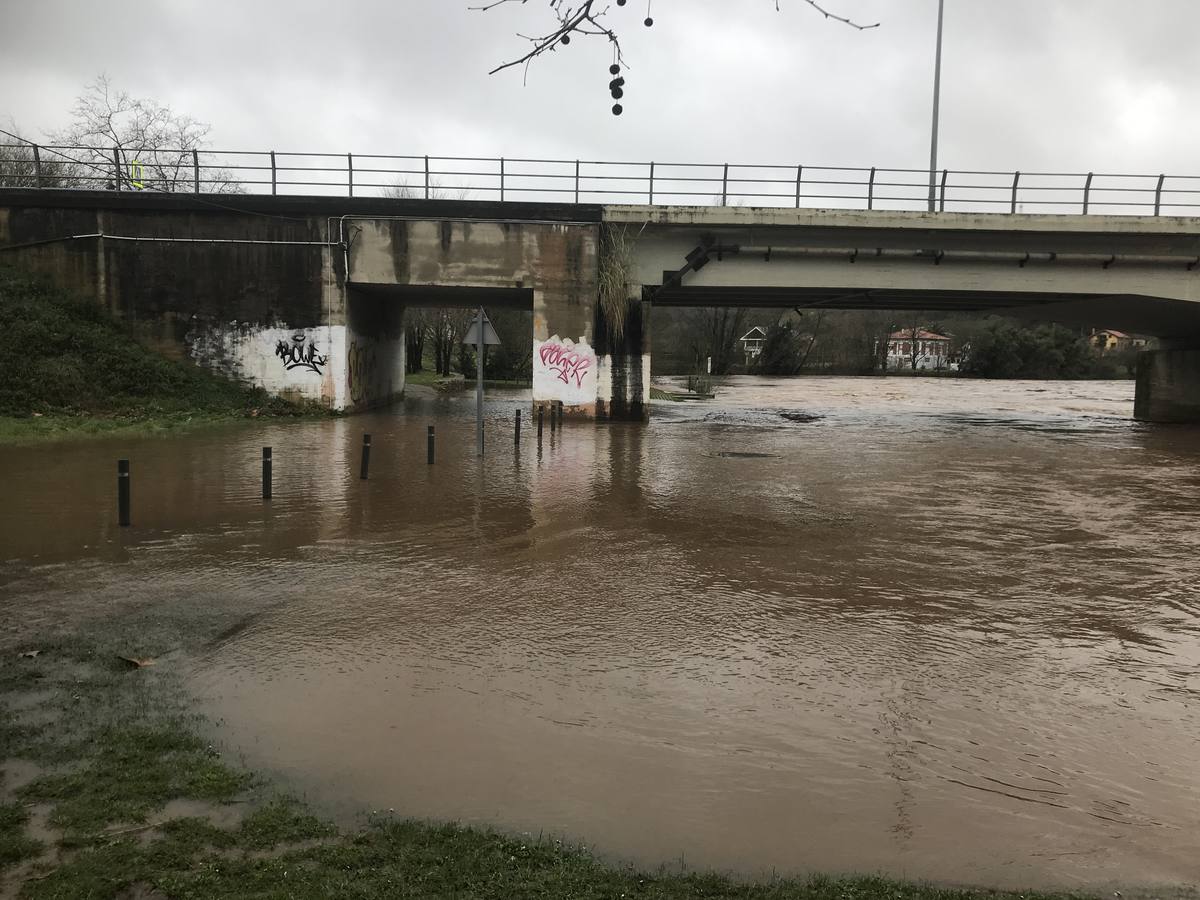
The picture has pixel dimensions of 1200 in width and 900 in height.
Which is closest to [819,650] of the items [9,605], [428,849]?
[428,849]

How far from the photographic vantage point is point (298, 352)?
84.4 ft

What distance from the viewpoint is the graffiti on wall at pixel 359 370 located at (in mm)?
26678

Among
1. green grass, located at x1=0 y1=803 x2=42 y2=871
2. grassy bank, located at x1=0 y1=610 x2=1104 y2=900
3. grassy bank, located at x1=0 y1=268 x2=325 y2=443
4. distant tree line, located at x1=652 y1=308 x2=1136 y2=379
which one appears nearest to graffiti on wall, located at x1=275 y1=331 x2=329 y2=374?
grassy bank, located at x1=0 y1=268 x2=325 y2=443

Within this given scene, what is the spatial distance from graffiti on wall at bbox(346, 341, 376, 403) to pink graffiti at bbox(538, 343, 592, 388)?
5811mm

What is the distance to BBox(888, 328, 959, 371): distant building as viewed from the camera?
3681 inches

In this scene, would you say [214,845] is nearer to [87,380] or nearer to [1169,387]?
[87,380]

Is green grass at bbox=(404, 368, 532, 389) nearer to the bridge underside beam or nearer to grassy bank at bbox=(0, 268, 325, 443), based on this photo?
the bridge underside beam

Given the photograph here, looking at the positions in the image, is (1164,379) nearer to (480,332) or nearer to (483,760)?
(480,332)

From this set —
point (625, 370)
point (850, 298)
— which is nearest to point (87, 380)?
point (625, 370)

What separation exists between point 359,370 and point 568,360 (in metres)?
6.89

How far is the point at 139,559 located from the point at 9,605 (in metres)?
1.65

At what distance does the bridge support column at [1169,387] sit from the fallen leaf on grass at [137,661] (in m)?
36.2

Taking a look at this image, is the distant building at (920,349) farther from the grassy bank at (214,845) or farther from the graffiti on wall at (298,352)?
the grassy bank at (214,845)

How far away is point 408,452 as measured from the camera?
59.8 ft
